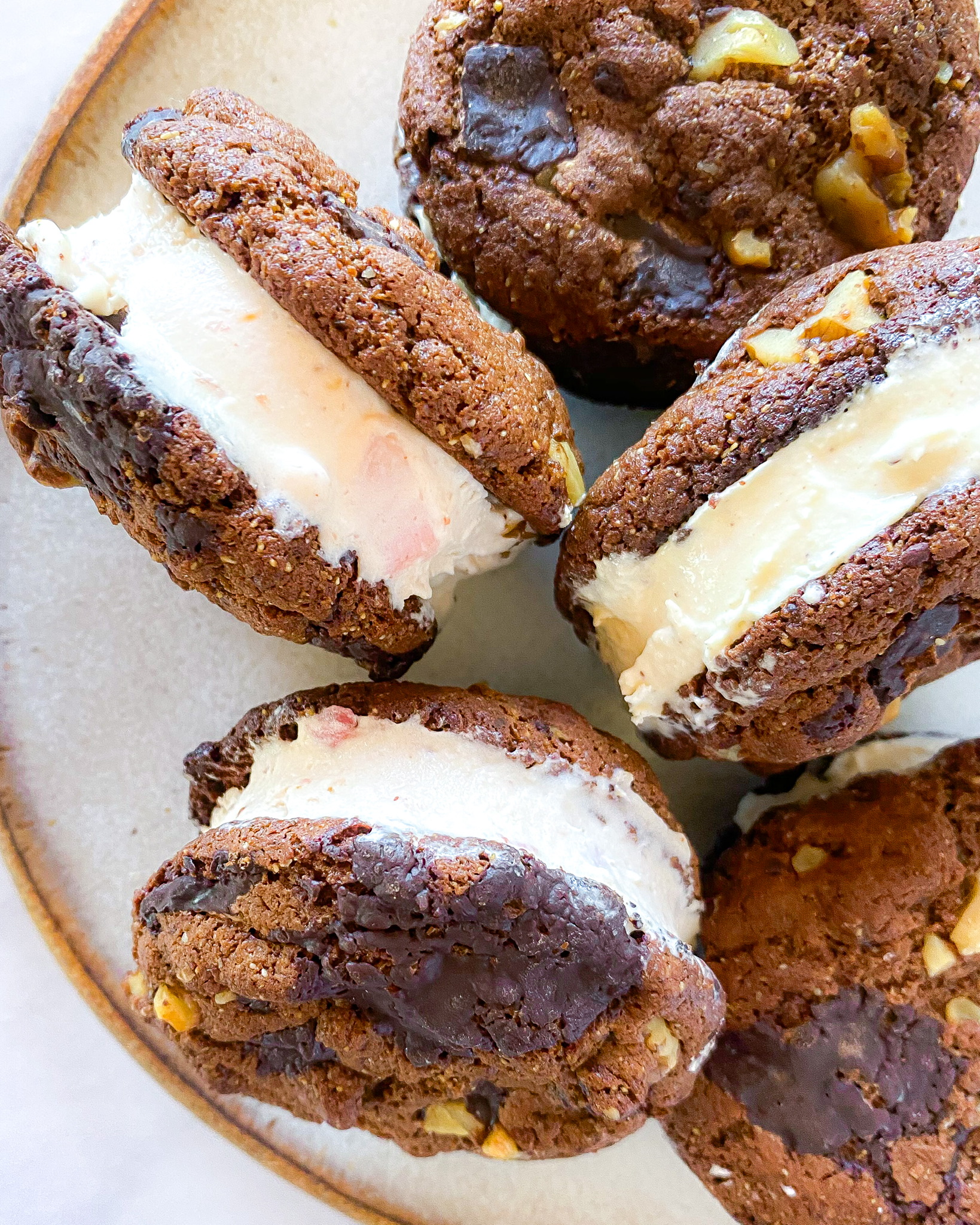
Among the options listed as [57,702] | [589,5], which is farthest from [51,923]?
[589,5]

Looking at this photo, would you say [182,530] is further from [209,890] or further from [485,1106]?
[485,1106]

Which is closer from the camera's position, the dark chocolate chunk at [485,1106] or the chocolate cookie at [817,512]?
the chocolate cookie at [817,512]

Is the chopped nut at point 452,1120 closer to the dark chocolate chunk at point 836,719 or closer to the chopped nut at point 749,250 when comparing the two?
the dark chocolate chunk at point 836,719

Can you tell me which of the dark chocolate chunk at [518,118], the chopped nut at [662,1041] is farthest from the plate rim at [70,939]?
the chopped nut at [662,1041]

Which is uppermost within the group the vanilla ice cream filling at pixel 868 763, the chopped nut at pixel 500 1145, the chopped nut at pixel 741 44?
the chopped nut at pixel 741 44

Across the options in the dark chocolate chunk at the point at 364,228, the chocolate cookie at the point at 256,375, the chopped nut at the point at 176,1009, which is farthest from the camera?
the chopped nut at the point at 176,1009

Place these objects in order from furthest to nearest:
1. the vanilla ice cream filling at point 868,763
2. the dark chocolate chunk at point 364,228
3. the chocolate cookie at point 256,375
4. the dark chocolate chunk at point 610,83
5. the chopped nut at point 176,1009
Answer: the vanilla ice cream filling at point 868,763 → the dark chocolate chunk at point 610,83 → the chopped nut at point 176,1009 → the dark chocolate chunk at point 364,228 → the chocolate cookie at point 256,375

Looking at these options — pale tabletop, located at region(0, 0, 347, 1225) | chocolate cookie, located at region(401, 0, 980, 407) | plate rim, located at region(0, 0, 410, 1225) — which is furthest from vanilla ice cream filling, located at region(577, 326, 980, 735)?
pale tabletop, located at region(0, 0, 347, 1225)

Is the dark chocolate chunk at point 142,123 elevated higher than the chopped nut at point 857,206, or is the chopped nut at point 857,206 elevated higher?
the dark chocolate chunk at point 142,123
